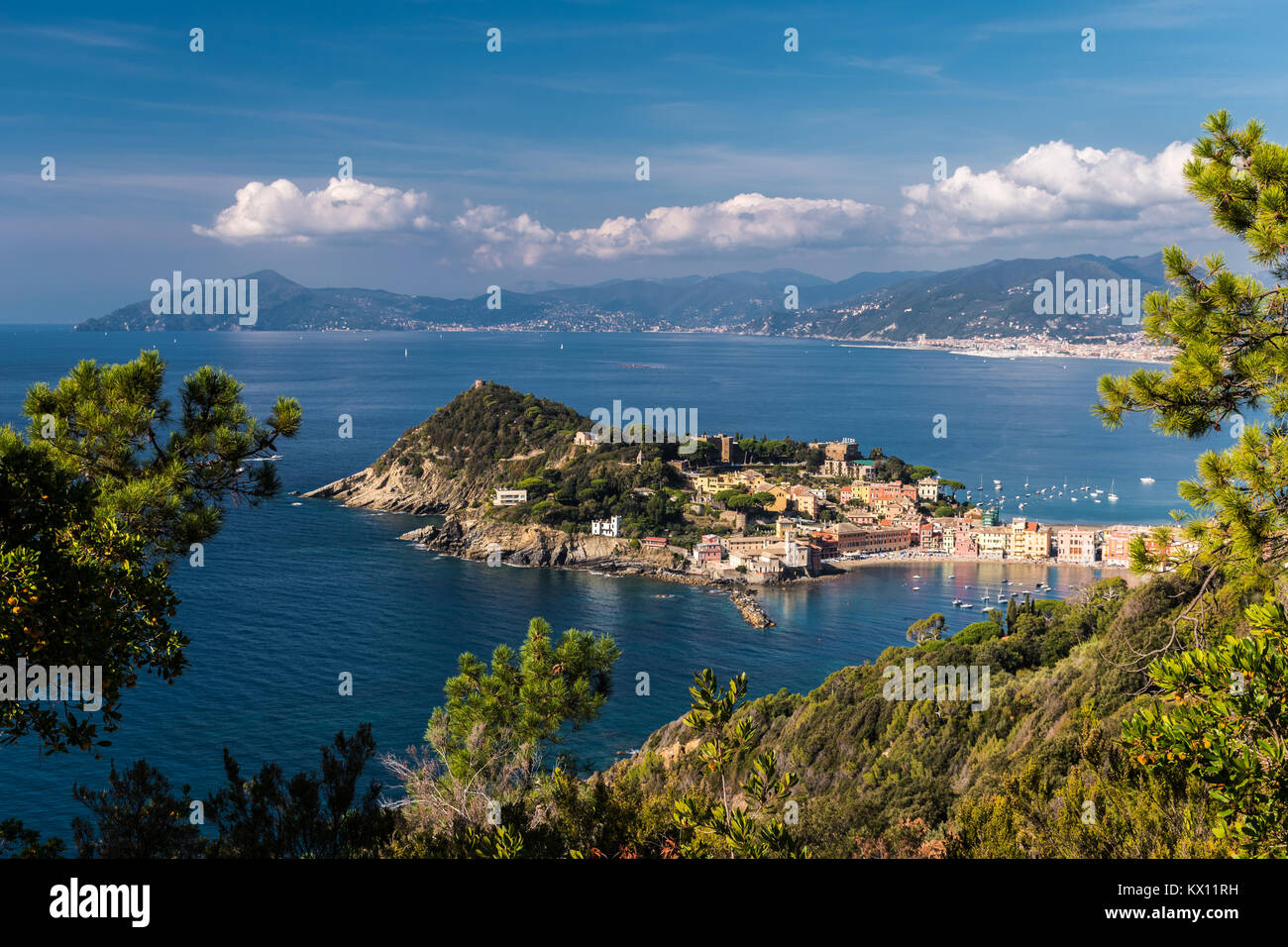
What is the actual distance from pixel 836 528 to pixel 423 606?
21.9 metres

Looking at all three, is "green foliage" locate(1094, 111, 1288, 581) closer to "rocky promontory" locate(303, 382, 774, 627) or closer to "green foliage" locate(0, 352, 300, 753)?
"green foliage" locate(0, 352, 300, 753)

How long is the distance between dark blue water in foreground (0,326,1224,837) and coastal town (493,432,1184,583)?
2.30 metres

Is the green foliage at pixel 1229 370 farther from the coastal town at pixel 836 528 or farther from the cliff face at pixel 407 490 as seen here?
the cliff face at pixel 407 490

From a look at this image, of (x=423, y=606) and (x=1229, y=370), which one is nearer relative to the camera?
(x=1229, y=370)

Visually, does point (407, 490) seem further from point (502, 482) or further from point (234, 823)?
point (234, 823)

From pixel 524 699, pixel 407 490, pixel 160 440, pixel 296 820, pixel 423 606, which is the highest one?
pixel 160 440

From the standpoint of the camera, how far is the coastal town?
4241 cm

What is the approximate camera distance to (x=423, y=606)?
34.5 meters

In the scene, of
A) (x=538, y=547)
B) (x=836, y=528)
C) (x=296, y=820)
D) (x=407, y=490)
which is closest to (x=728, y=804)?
(x=296, y=820)

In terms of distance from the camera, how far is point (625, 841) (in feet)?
14.2

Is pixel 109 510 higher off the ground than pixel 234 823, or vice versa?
pixel 109 510


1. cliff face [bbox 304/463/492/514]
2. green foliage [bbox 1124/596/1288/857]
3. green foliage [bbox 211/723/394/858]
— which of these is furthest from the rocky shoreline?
green foliage [bbox 1124/596/1288/857]

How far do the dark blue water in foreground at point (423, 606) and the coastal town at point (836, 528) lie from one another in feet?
7.56
